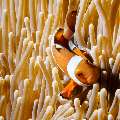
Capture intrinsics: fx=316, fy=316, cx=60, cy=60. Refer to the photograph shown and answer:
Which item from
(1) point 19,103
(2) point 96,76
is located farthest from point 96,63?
(1) point 19,103

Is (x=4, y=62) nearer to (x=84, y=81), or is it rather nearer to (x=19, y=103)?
(x=19, y=103)

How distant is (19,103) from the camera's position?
914 mm

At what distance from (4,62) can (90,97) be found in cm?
31

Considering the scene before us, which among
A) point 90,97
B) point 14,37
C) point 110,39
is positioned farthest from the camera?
point 14,37

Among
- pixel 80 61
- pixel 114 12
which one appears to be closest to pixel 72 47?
pixel 80 61

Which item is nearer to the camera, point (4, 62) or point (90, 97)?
point (90, 97)

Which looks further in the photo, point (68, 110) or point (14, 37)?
point (14, 37)

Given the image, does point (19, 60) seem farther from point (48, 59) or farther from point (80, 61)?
point (80, 61)

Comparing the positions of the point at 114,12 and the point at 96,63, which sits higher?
the point at 114,12

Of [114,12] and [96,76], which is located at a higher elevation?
[114,12]

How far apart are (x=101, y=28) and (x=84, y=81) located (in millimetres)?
194

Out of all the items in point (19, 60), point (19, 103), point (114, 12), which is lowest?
point (19, 103)

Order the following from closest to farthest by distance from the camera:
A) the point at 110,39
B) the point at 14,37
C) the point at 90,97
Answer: the point at 90,97 < the point at 110,39 < the point at 14,37

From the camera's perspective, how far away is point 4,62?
3.26 feet
